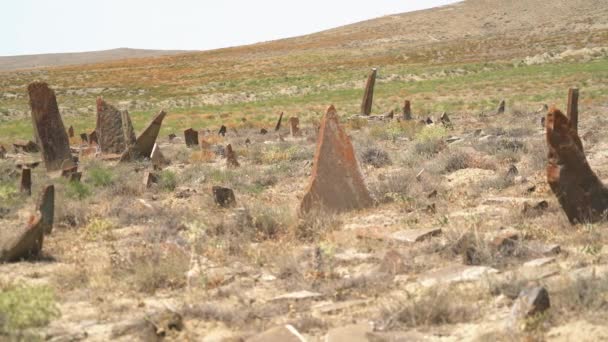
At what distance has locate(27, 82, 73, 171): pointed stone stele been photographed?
15.4m

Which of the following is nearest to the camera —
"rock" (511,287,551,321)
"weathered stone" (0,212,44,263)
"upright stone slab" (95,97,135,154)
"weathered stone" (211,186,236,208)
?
"rock" (511,287,551,321)

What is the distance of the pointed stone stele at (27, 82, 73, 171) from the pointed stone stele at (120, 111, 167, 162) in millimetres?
1235

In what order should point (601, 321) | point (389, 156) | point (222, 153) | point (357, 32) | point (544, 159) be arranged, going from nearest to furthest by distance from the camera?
1. point (601, 321)
2. point (544, 159)
3. point (389, 156)
4. point (222, 153)
5. point (357, 32)

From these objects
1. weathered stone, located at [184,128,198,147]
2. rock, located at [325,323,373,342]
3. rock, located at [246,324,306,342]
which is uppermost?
rock, located at [246,324,306,342]

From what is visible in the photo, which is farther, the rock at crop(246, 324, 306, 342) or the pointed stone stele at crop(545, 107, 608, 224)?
the pointed stone stele at crop(545, 107, 608, 224)

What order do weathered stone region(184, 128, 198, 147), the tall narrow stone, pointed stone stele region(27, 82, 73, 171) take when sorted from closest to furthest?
the tall narrow stone < pointed stone stele region(27, 82, 73, 171) < weathered stone region(184, 128, 198, 147)

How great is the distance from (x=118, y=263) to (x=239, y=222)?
1960mm

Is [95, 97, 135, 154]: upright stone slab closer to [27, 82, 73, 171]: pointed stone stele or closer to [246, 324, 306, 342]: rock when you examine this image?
[27, 82, 73, 171]: pointed stone stele

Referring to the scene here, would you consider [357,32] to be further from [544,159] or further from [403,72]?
[544,159]

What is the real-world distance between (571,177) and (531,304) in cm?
330

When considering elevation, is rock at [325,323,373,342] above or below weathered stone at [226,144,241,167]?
above

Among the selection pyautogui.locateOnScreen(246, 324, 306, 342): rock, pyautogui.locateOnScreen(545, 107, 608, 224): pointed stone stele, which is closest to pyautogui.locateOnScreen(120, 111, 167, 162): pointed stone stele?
pyautogui.locateOnScreen(545, 107, 608, 224): pointed stone stele

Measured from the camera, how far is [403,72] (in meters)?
53.2

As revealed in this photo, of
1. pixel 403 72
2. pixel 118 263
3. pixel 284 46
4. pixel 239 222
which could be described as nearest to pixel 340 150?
pixel 239 222
